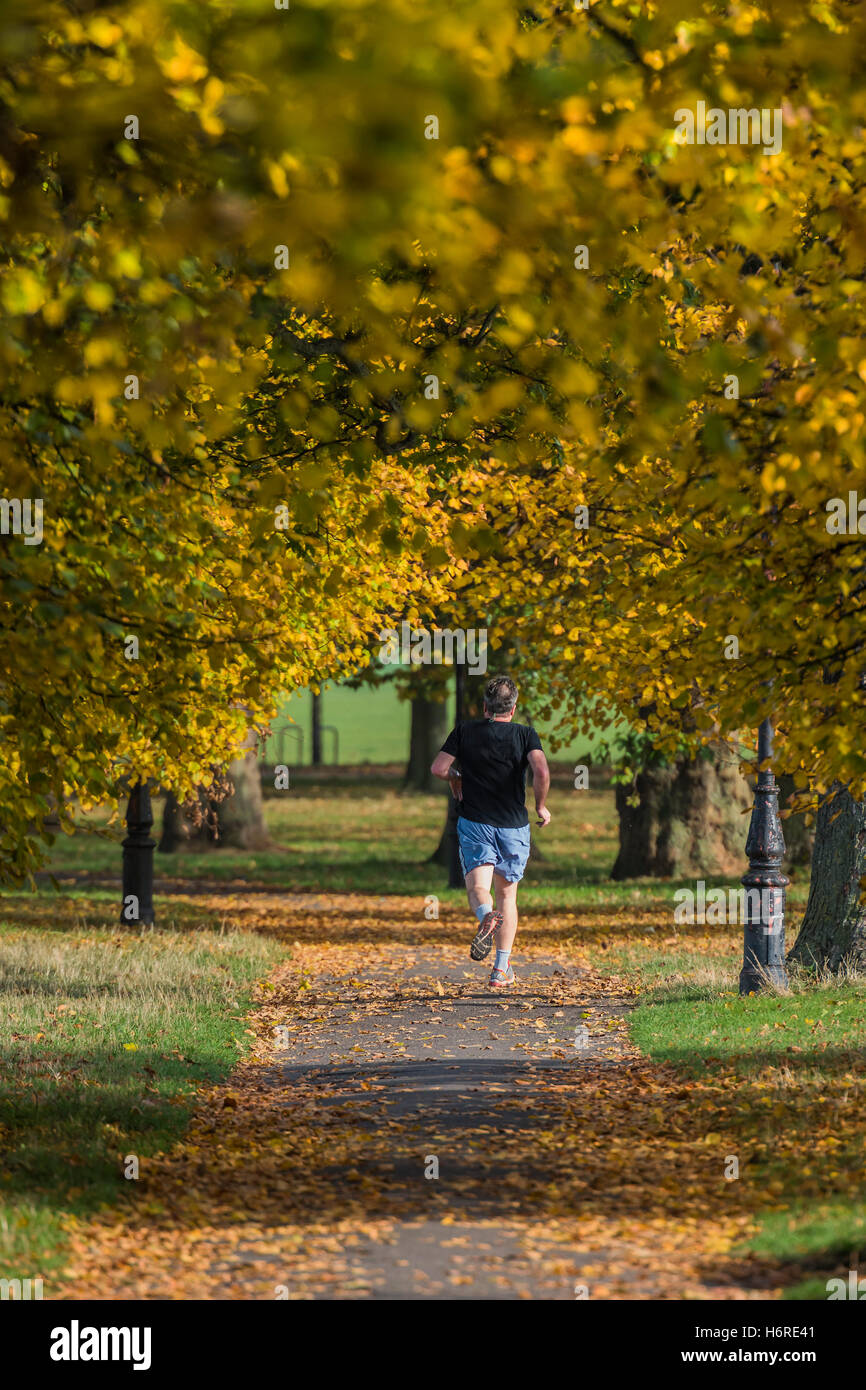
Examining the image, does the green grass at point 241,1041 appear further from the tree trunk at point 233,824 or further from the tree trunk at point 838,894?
the tree trunk at point 233,824

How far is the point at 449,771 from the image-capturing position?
10891mm

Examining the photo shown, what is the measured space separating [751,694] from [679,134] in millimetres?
2209

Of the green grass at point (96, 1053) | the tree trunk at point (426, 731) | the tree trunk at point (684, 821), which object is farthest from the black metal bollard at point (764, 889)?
the tree trunk at point (426, 731)

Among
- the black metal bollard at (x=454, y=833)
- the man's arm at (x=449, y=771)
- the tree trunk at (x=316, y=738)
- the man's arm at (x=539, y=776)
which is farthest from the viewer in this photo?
the tree trunk at (x=316, y=738)

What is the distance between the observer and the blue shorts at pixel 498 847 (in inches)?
426

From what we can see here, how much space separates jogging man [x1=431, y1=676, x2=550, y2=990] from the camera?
10.8 metres

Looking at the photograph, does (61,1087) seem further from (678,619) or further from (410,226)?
(410,226)

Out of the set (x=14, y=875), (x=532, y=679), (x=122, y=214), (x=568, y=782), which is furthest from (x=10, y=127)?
(x=568, y=782)

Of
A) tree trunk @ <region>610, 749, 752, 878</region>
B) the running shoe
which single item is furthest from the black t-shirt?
tree trunk @ <region>610, 749, 752, 878</region>

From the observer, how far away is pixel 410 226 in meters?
4.11

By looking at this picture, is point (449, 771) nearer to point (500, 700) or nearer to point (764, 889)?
point (500, 700)

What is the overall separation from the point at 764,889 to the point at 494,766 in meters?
2.05

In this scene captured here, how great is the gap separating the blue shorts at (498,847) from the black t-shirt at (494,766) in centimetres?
5

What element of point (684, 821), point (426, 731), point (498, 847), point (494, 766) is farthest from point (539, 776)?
point (426, 731)
